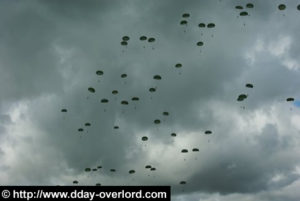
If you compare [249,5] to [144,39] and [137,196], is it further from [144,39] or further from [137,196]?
[137,196]

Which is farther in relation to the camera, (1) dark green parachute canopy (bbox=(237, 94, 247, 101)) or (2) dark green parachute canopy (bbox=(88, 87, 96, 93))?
(2) dark green parachute canopy (bbox=(88, 87, 96, 93))

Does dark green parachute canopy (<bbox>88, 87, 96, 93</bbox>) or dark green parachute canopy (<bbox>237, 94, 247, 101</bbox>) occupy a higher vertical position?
dark green parachute canopy (<bbox>88, 87, 96, 93</bbox>)

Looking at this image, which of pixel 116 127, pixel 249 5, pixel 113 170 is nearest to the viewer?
pixel 249 5

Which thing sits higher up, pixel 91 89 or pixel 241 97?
pixel 91 89

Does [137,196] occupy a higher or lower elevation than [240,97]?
lower

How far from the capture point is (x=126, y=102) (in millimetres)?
133500

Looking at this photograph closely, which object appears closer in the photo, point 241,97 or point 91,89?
point 241,97

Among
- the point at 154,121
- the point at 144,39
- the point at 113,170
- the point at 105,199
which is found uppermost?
the point at 144,39

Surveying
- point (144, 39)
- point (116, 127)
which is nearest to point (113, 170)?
point (116, 127)

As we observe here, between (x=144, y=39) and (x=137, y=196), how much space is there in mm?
38918

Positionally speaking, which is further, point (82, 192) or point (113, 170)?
point (113, 170)

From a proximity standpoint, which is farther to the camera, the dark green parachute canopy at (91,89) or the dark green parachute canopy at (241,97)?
the dark green parachute canopy at (91,89)

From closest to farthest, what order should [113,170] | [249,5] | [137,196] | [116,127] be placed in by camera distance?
[137,196] → [249,5] → [113,170] → [116,127]

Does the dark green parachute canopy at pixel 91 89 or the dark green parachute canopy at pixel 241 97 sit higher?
the dark green parachute canopy at pixel 91 89
